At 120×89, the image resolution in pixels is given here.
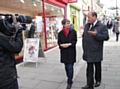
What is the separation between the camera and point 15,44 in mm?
2090

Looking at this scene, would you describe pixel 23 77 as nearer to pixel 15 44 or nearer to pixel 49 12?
pixel 15 44

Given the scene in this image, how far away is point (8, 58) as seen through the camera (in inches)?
84.7

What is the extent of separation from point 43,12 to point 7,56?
24.2 feet

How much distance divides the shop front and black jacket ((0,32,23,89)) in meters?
4.86

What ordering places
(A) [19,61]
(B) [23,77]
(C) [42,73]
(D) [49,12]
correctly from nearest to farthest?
(B) [23,77] < (C) [42,73] < (A) [19,61] < (D) [49,12]

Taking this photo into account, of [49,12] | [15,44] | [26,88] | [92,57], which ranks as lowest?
[26,88]

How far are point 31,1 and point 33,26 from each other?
1443 mm

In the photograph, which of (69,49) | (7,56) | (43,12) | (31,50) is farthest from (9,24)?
(43,12)

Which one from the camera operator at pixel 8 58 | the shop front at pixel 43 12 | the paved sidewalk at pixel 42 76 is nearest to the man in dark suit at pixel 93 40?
the paved sidewalk at pixel 42 76

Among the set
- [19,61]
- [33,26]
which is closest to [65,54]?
[19,61]

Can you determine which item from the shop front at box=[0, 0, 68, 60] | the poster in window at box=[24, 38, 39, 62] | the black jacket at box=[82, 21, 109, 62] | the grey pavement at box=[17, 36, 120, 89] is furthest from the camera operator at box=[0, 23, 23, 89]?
the shop front at box=[0, 0, 68, 60]

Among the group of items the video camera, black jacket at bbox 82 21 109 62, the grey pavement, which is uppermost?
the video camera

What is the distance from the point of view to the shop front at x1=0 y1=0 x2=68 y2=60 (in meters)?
7.44

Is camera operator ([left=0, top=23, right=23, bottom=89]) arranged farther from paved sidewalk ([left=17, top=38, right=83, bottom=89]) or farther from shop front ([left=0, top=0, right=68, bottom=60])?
shop front ([left=0, top=0, right=68, bottom=60])
